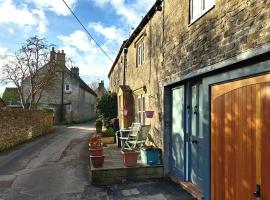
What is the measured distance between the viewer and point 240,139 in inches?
219

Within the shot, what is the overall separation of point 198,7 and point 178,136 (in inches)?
134

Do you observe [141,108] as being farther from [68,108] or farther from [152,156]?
[68,108]

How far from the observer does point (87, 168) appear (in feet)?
38.8

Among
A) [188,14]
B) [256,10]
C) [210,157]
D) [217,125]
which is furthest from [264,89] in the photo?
[188,14]

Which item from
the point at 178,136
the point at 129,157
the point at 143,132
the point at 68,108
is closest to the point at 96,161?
the point at 129,157

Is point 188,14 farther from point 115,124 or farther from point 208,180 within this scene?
point 115,124

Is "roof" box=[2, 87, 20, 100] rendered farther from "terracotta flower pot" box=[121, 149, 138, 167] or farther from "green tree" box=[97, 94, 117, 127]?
"terracotta flower pot" box=[121, 149, 138, 167]

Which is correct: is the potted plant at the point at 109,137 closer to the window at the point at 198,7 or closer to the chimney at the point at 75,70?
the window at the point at 198,7

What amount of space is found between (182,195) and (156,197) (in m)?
0.61

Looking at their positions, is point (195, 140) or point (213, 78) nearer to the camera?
point (213, 78)

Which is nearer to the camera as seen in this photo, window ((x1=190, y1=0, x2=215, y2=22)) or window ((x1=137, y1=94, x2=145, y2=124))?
window ((x1=190, y1=0, x2=215, y2=22))

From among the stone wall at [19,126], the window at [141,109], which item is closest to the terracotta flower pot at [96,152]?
the window at [141,109]

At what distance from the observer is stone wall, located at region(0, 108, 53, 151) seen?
18359 mm

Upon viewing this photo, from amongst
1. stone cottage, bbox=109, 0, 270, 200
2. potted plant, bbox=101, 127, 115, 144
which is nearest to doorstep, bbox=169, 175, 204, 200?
stone cottage, bbox=109, 0, 270, 200
